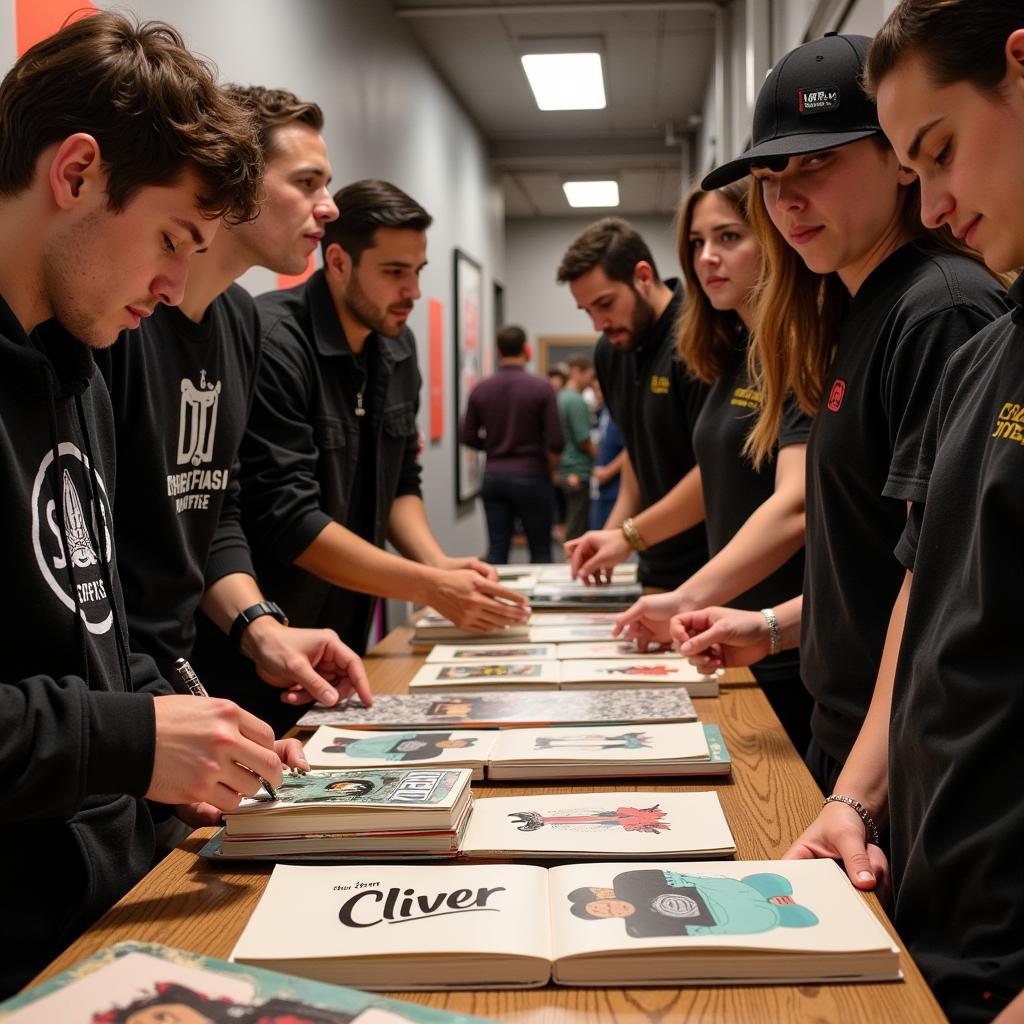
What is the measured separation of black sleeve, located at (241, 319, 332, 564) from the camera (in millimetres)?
2174

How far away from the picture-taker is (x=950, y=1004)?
35.1 inches

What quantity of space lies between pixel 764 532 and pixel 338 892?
119cm

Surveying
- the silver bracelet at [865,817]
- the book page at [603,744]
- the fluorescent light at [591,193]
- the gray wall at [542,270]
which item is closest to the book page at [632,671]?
the book page at [603,744]

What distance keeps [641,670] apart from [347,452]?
0.95m

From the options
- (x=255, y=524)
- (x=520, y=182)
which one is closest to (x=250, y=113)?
(x=255, y=524)

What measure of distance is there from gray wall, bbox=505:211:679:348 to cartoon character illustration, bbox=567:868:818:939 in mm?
10658

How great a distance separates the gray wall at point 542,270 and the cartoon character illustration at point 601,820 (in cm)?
1045

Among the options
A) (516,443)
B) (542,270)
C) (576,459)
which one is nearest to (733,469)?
(516,443)

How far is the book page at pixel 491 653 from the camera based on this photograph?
1.97 metres

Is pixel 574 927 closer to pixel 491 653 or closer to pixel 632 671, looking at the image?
pixel 632 671

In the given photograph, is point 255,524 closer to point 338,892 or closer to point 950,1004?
point 338,892

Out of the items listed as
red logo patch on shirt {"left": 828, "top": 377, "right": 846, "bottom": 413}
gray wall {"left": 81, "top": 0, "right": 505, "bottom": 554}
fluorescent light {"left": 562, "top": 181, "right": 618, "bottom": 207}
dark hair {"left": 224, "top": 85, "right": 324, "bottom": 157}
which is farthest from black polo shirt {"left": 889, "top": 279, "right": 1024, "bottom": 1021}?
fluorescent light {"left": 562, "top": 181, "right": 618, "bottom": 207}

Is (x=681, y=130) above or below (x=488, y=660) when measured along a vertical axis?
above

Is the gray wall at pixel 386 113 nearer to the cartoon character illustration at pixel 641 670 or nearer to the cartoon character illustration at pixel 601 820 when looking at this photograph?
the cartoon character illustration at pixel 641 670
